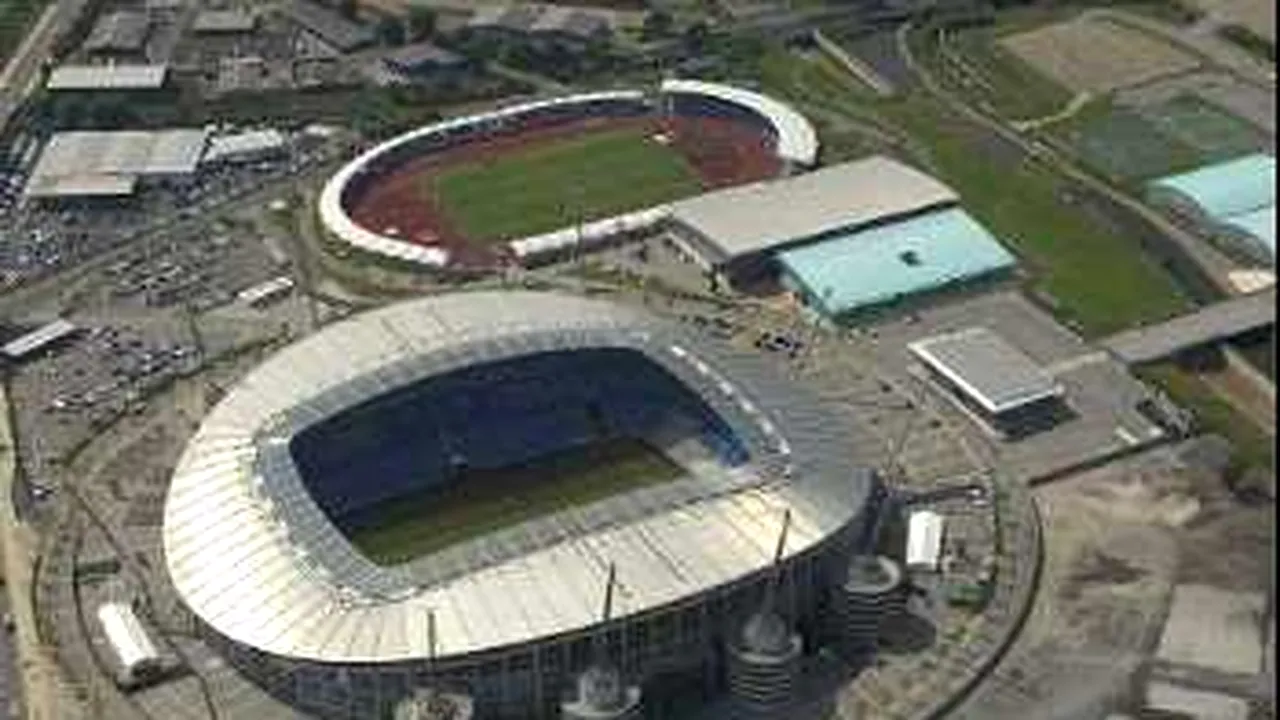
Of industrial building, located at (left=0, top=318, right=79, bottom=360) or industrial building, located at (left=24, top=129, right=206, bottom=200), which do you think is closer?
industrial building, located at (left=0, top=318, right=79, bottom=360)

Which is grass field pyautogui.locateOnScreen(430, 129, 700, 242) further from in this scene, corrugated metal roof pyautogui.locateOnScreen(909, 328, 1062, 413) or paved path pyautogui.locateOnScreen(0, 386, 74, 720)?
paved path pyautogui.locateOnScreen(0, 386, 74, 720)

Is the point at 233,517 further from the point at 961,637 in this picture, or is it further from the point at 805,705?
the point at 961,637

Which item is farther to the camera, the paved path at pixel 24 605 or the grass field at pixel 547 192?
the grass field at pixel 547 192

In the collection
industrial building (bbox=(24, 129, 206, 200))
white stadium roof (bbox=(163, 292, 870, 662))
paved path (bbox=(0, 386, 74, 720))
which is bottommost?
paved path (bbox=(0, 386, 74, 720))

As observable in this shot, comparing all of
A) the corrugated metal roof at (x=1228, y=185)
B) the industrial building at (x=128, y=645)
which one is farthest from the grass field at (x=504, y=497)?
the corrugated metal roof at (x=1228, y=185)

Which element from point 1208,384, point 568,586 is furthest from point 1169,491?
point 568,586

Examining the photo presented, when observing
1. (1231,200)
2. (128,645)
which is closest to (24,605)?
(128,645)

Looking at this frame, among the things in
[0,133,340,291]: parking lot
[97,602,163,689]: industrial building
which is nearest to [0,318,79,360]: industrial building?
[0,133,340,291]: parking lot

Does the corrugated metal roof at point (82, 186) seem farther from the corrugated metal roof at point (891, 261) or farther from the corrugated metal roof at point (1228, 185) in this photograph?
the corrugated metal roof at point (1228, 185)
